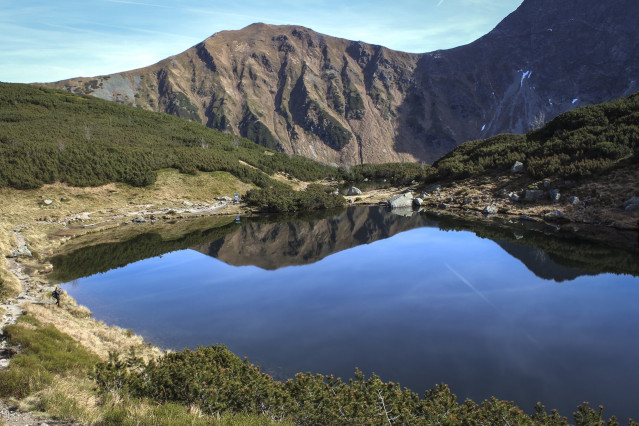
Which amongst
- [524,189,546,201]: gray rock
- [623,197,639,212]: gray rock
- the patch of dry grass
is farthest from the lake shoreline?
[524,189,546,201]: gray rock

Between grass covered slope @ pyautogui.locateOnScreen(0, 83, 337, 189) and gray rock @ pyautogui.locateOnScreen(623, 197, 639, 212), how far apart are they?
2551 inches

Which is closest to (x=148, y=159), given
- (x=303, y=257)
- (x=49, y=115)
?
(x=49, y=115)

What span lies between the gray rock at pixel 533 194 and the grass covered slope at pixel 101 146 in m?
53.5

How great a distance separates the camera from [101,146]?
80125 millimetres

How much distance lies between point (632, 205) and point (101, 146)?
Result: 284 feet

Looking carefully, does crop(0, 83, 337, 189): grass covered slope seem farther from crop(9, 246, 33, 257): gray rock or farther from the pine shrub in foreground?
the pine shrub in foreground

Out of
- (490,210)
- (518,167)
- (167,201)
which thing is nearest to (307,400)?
(490,210)

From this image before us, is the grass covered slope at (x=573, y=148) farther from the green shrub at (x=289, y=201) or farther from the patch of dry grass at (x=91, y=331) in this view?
the patch of dry grass at (x=91, y=331)

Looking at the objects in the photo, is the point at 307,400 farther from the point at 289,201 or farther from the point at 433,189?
the point at 433,189

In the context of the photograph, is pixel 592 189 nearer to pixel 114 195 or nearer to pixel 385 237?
pixel 385 237

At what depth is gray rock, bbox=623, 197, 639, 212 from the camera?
1606 inches

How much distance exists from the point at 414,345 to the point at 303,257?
21.1 m

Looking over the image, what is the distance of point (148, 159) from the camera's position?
7888 centimetres

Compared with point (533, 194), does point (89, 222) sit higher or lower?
lower
